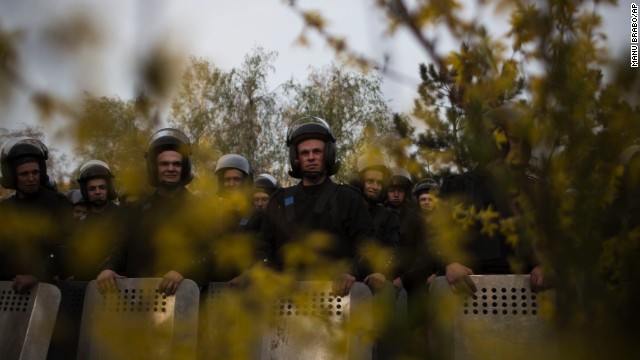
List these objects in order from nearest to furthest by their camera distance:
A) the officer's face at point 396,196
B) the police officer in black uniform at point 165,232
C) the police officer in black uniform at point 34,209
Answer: the police officer in black uniform at point 165,232, the police officer in black uniform at point 34,209, the officer's face at point 396,196

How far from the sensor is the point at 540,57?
1.25 m

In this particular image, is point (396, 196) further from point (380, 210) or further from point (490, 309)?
point (490, 309)

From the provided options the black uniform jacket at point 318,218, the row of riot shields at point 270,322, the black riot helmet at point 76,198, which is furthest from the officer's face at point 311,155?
the black riot helmet at point 76,198

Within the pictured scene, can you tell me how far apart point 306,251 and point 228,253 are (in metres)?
0.47

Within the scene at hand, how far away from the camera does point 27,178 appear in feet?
17.6

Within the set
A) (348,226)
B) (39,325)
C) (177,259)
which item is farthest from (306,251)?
(39,325)

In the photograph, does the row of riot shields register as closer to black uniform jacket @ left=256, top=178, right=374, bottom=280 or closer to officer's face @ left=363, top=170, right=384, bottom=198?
black uniform jacket @ left=256, top=178, right=374, bottom=280

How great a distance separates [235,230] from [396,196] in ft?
7.22

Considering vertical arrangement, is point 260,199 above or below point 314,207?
above

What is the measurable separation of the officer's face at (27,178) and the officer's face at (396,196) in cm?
331


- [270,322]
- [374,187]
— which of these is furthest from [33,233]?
[374,187]

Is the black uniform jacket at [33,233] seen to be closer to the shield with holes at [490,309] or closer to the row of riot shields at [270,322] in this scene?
the row of riot shields at [270,322]

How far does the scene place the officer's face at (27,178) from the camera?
527cm

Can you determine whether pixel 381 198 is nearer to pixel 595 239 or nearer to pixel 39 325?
pixel 39 325
